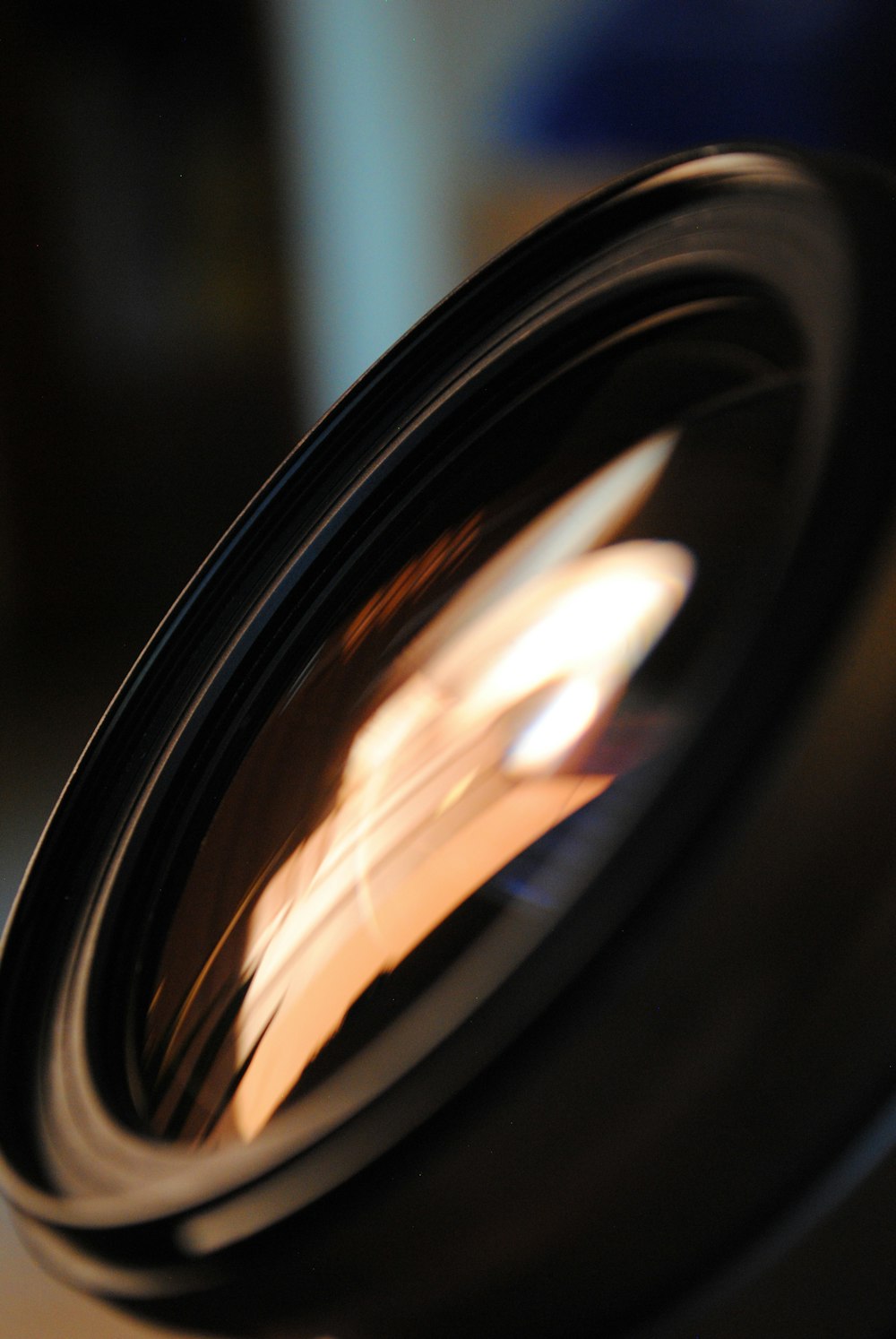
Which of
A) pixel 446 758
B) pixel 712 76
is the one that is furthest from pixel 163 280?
pixel 446 758

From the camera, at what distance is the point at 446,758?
49 cm

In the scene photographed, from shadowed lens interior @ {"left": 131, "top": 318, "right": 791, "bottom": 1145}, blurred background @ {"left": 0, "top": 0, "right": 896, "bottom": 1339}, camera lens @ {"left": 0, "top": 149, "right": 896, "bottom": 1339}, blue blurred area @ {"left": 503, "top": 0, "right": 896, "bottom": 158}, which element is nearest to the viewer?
camera lens @ {"left": 0, "top": 149, "right": 896, "bottom": 1339}

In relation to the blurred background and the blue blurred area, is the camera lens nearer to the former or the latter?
the blue blurred area

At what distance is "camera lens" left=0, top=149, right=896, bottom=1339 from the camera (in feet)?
0.82

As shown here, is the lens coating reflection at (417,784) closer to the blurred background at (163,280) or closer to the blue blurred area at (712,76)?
the blue blurred area at (712,76)

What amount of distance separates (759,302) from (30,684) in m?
0.69

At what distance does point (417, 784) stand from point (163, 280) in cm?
66

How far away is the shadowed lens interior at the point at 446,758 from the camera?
378 mm

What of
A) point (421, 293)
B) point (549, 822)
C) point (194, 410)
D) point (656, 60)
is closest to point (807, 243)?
point (549, 822)

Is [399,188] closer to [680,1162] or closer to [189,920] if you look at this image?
[189,920]

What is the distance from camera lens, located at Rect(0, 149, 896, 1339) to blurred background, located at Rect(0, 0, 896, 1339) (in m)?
0.33

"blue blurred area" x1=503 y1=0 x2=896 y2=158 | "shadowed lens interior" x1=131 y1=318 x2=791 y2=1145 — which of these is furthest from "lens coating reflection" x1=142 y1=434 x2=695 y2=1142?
"blue blurred area" x1=503 y1=0 x2=896 y2=158

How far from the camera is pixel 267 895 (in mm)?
508

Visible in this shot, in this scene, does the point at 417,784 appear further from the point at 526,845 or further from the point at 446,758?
A: the point at 526,845
